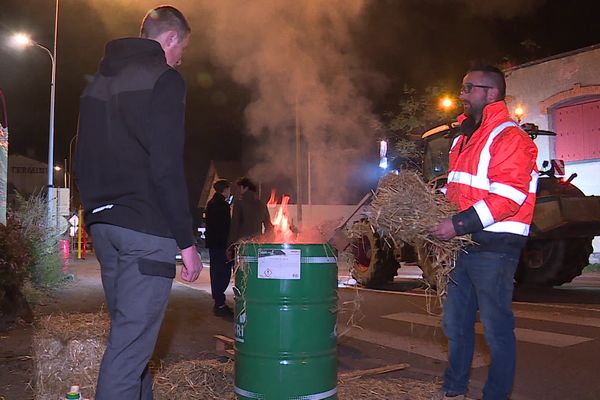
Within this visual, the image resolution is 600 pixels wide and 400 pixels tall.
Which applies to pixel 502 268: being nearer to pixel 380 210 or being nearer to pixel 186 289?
pixel 380 210

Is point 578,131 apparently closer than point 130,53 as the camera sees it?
No

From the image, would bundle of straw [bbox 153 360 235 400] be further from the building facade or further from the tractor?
the building facade

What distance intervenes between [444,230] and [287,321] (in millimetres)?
940

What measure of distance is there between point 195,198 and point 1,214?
39.5 metres

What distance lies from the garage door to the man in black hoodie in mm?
14643

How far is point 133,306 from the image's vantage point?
2314 mm

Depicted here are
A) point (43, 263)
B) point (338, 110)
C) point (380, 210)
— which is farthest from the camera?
point (338, 110)

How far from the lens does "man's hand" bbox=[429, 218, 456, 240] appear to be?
3.12 m

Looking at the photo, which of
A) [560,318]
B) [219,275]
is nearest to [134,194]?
[219,275]

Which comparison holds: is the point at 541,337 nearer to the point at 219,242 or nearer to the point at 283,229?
the point at 283,229

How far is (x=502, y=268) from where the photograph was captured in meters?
3.17

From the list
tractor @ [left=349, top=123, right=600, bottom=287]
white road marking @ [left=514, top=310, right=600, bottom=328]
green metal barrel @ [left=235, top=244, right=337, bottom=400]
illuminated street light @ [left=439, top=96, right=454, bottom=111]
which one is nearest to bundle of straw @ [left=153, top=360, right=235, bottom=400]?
green metal barrel @ [left=235, top=244, right=337, bottom=400]

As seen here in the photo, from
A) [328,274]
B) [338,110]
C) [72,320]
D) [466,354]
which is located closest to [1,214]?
[72,320]

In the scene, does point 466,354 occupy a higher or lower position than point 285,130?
lower
